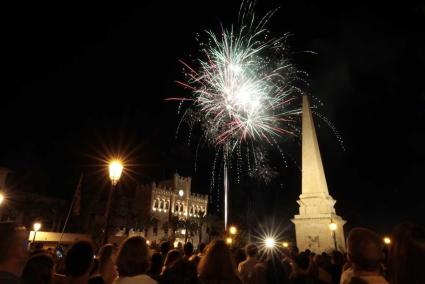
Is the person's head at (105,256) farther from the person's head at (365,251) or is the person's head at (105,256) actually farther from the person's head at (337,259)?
the person's head at (337,259)

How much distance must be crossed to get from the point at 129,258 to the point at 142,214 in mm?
65097

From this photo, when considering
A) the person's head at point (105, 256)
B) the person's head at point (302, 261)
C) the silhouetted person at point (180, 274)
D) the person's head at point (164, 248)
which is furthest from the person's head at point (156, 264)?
the person's head at point (302, 261)

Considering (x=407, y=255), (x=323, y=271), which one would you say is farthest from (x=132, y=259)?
(x=323, y=271)

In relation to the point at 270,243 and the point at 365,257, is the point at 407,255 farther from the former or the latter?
the point at 270,243

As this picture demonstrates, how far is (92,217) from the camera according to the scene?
50.8 m

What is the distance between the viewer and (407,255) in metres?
2.73

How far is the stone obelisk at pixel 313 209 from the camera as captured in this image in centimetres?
2117

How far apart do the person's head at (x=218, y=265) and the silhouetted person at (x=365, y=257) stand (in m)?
1.49

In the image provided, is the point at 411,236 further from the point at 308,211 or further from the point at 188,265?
the point at 308,211

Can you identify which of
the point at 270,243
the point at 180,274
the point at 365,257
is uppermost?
the point at 270,243

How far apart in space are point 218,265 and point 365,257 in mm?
1859

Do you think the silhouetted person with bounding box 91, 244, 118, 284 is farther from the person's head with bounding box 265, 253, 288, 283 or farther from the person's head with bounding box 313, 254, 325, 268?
the person's head with bounding box 313, 254, 325, 268

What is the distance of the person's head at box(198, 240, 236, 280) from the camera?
13.2ft

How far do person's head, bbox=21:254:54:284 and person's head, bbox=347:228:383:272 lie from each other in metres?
3.70
